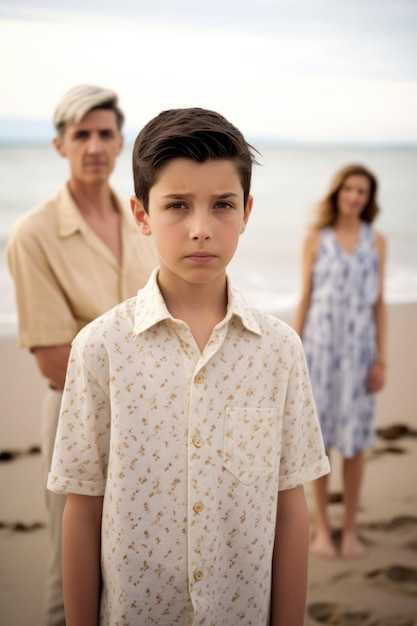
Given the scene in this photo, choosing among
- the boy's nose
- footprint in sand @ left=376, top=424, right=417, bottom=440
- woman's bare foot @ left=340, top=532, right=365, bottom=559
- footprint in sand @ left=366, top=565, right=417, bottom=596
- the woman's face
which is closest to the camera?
the boy's nose

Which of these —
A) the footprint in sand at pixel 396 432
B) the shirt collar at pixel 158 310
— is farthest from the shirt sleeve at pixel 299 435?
the footprint in sand at pixel 396 432

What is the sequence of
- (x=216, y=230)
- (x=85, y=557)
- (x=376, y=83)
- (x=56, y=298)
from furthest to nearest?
(x=376, y=83)
(x=56, y=298)
(x=85, y=557)
(x=216, y=230)

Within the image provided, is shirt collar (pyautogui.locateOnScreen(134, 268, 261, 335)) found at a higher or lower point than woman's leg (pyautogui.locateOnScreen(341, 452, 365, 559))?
higher

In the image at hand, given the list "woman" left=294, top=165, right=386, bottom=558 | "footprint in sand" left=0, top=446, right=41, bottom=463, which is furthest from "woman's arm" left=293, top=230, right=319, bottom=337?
"footprint in sand" left=0, top=446, right=41, bottom=463

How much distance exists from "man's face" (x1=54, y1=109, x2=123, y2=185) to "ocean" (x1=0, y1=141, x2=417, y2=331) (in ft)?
15.8

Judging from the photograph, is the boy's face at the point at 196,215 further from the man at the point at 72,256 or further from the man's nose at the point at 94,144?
the man's nose at the point at 94,144

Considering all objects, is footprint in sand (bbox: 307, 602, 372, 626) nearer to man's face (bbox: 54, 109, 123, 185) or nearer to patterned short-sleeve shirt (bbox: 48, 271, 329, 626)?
patterned short-sleeve shirt (bbox: 48, 271, 329, 626)

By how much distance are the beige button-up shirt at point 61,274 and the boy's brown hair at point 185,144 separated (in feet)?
2.95

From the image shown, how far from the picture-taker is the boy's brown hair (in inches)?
57.1

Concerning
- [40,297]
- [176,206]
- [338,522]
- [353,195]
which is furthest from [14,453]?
[176,206]

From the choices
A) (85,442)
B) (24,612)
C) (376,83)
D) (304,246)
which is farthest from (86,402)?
(376,83)

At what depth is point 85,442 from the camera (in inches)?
59.7

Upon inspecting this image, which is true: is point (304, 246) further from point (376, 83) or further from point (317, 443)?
point (376, 83)

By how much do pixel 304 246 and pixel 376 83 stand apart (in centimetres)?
1671
